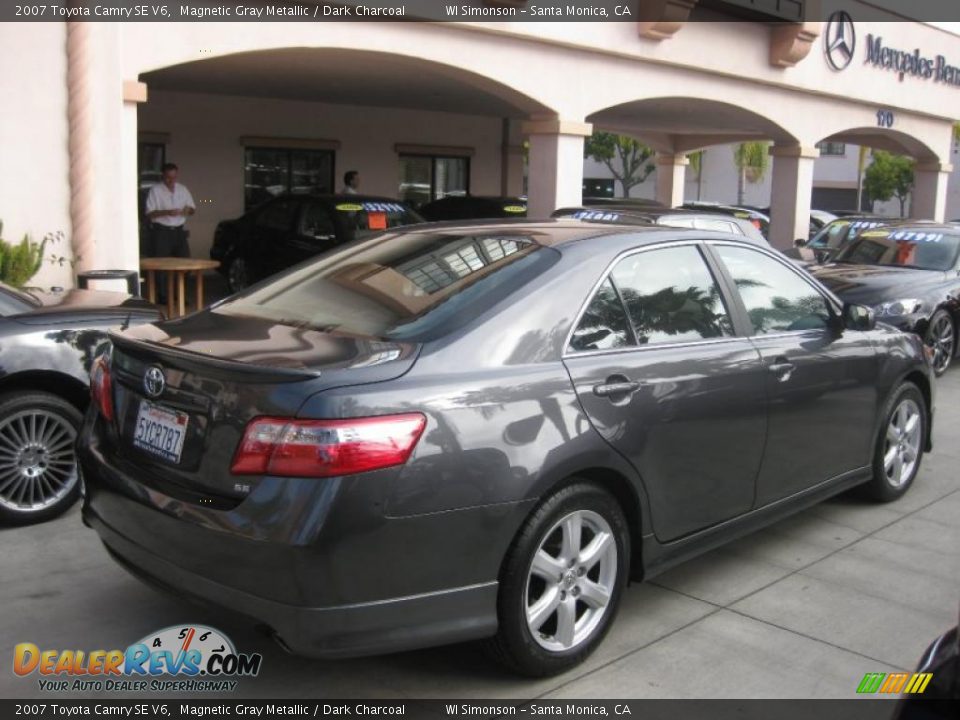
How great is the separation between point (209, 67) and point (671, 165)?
1383cm

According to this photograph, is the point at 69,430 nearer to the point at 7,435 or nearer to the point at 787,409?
the point at 7,435

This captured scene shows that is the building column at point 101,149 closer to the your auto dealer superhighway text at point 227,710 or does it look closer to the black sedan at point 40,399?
the black sedan at point 40,399

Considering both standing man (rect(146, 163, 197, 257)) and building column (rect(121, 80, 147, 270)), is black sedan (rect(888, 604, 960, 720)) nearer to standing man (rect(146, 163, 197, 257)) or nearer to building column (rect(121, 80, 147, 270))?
building column (rect(121, 80, 147, 270))

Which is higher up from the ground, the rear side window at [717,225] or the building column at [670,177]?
the building column at [670,177]

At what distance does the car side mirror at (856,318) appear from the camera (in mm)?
5094

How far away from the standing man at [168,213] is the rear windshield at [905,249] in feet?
25.1

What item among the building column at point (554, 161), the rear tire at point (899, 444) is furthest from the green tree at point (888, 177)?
the rear tire at point (899, 444)

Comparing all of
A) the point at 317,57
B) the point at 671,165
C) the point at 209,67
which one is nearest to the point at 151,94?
the point at 209,67

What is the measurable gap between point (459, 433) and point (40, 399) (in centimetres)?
279

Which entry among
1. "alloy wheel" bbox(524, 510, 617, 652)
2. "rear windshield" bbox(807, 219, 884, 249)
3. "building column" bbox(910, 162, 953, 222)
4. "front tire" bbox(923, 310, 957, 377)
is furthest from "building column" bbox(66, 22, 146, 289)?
"building column" bbox(910, 162, 953, 222)

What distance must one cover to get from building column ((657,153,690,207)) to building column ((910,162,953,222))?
5117 millimetres

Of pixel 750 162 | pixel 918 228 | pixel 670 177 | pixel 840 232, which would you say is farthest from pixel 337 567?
pixel 750 162

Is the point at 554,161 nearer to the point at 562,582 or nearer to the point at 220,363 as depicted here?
the point at 562,582

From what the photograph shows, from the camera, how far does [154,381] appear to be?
11.2ft
